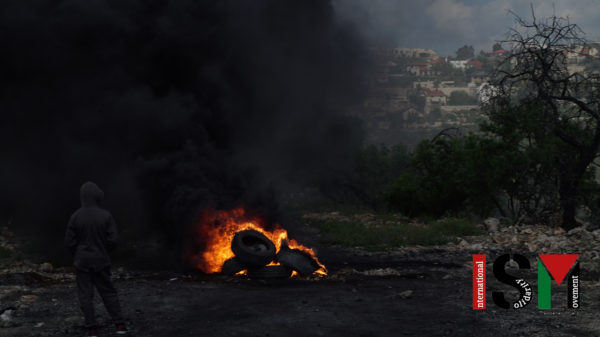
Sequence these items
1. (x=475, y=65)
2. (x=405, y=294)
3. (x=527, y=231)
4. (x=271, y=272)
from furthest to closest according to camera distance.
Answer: (x=475, y=65) → (x=527, y=231) → (x=271, y=272) → (x=405, y=294)

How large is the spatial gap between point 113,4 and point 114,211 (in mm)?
6407

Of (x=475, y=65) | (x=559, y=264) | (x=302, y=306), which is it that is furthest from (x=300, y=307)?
(x=475, y=65)

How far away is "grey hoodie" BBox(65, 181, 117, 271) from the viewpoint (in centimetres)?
571

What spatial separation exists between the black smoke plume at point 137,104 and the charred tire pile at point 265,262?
145 cm

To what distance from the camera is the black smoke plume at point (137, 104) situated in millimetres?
11797

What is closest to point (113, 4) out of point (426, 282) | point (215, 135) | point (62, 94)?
point (62, 94)

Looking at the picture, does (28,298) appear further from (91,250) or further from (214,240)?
(214,240)

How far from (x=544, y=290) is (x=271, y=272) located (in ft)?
15.6

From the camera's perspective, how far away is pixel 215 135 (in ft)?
43.8

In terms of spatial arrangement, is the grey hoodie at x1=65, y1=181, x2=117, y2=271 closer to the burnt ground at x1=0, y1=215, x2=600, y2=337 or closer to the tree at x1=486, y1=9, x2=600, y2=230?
the burnt ground at x1=0, y1=215, x2=600, y2=337

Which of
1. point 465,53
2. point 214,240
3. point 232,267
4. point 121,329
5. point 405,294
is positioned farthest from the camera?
point 465,53

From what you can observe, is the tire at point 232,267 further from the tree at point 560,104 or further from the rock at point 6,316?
the tree at point 560,104

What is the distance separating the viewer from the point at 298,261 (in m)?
9.63

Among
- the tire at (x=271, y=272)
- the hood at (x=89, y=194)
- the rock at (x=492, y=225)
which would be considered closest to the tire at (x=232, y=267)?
the tire at (x=271, y=272)
